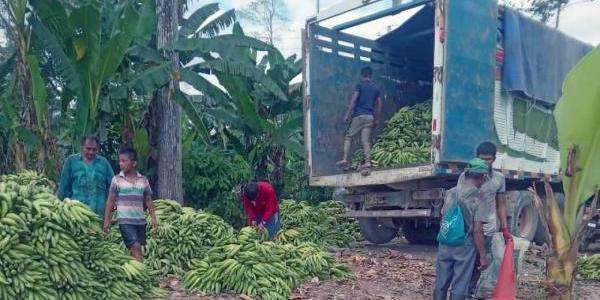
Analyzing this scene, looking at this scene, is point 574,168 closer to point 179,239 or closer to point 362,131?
point 179,239

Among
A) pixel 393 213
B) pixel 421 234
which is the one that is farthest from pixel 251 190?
pixel 421 234

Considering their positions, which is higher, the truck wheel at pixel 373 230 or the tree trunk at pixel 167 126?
the tree trunk at pixel 167 126

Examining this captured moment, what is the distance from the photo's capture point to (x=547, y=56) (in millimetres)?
9531

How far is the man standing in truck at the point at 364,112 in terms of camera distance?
918cm

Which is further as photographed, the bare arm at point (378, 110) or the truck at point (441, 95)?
the bare arm at point (378, 110)

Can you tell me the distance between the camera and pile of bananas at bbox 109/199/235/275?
6844 millimetres

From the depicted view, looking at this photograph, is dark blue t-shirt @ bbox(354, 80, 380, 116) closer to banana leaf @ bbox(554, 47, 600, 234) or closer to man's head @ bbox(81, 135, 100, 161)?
man's head @ bbox(81, 135, 100, 161)

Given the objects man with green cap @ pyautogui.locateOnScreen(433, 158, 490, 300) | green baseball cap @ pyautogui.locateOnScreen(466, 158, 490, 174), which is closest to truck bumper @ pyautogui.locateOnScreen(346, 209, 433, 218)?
man with green cap @ pyautogui.locateOnScreen(433, 158, 490, 300)

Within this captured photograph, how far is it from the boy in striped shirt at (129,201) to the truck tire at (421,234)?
5.80 meters

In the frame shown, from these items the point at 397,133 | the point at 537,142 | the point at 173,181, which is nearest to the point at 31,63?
the point at 173,181

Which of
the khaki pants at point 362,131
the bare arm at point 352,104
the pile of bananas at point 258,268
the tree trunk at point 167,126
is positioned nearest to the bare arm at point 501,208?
the pile of bananas at point 258,268

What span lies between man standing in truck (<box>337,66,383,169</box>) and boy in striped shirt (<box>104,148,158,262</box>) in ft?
12.7

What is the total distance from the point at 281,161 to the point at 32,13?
5554 mm

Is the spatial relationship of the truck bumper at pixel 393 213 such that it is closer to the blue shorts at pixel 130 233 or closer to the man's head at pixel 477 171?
the man's head at pixel 477 171
